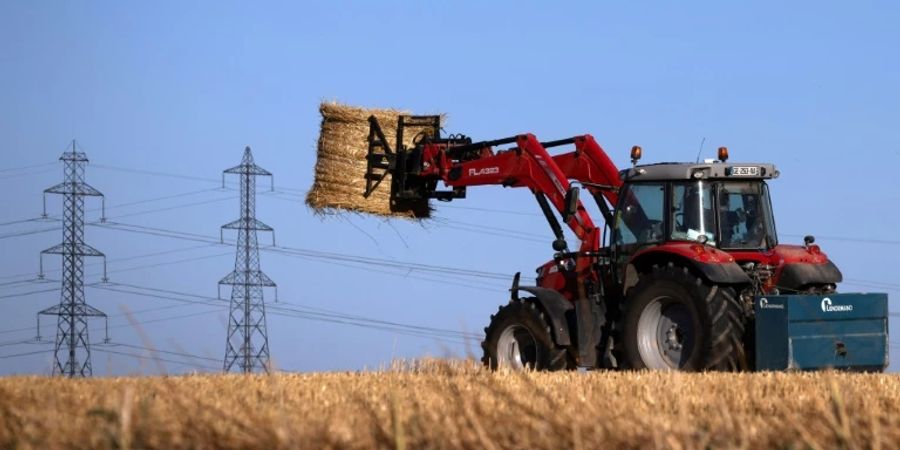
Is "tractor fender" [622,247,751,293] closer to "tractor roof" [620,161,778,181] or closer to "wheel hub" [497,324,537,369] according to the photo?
"tractor roof" [620,161,778,181]

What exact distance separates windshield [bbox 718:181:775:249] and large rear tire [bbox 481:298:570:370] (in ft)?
6.95

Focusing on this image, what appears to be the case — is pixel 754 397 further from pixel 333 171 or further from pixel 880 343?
pixel 333 171

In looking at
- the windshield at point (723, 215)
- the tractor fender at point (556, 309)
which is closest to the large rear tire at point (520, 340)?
the tractor fender at point (556, 309)

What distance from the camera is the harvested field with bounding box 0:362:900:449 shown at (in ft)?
18.1

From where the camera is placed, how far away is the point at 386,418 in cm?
691

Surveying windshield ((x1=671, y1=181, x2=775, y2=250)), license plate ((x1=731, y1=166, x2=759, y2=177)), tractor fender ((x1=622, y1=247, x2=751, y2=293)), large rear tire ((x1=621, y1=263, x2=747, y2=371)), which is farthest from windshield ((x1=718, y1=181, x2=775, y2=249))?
large rear tire ((x1=621, y1=263, x2=747, y2=371))

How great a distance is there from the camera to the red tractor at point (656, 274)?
12680 mm

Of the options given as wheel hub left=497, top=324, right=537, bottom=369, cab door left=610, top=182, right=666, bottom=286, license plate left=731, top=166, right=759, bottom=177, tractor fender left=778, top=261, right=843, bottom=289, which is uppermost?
license plate left=731, top=166, right=759, bottom=177

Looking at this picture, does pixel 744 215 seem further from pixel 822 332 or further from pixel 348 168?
pixel 348 168

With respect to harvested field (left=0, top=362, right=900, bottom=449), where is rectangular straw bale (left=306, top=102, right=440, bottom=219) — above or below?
above

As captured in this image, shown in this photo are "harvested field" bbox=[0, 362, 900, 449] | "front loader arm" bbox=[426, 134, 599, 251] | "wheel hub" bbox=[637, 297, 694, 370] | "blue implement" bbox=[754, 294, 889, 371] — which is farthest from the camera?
"front loader arm" bbox=[426, 134, 599, 251]

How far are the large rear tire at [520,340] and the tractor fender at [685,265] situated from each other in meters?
1.04

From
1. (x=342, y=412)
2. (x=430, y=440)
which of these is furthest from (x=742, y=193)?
(x=430, y=440)

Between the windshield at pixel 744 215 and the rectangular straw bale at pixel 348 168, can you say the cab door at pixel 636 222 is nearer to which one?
the windshield at pixel 744 215
